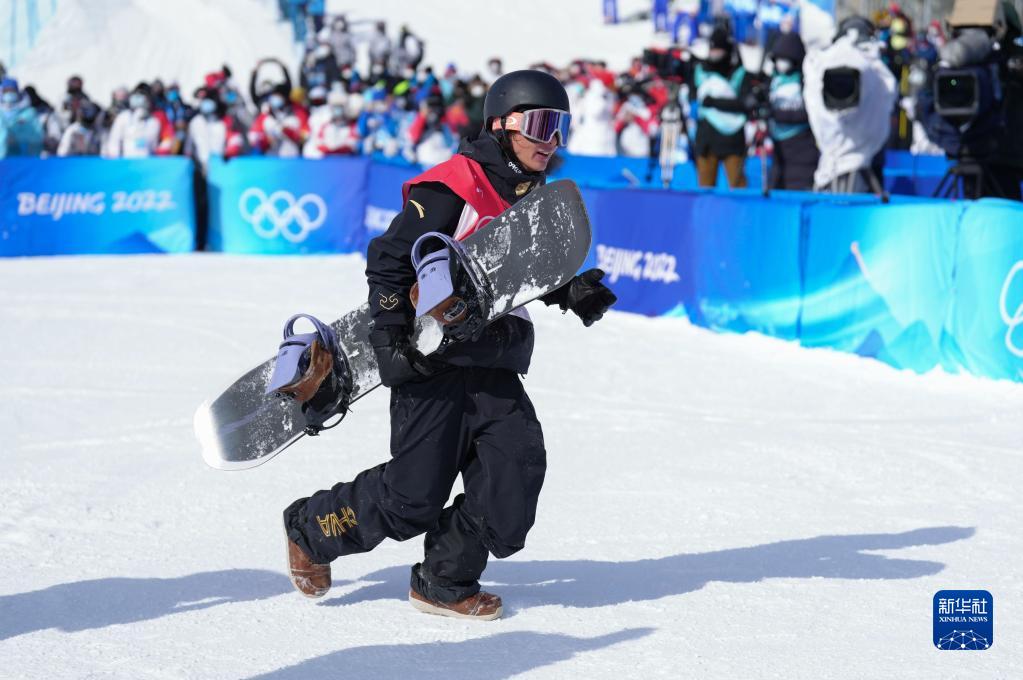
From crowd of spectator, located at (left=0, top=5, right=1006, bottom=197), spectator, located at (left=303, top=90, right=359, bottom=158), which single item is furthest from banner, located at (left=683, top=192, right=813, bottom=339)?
spectator, located at (left=303, top=90, right=359, bottom=158)

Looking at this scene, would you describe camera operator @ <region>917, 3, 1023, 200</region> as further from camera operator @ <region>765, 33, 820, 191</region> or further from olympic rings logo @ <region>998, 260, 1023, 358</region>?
olympic rings logo @ <region>998, 260, 1023, 358</region>

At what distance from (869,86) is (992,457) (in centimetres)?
507

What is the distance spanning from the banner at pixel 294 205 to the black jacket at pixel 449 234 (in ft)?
37.8

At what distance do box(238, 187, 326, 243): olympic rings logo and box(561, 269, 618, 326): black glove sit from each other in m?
11.8

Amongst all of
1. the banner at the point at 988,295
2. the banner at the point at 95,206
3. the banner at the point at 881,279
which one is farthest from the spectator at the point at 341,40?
the banner at the point at 988,295

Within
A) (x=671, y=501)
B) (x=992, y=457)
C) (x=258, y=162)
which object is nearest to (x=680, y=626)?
(x=671, y=501)

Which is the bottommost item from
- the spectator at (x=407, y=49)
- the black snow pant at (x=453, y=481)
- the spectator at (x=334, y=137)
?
the black snow pant at (x=453, y=481)

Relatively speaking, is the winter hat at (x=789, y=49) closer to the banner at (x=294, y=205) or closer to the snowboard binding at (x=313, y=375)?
the banner at (x=294, y=205)

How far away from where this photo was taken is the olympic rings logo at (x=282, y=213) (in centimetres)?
1549

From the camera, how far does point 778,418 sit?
7383 millimetres

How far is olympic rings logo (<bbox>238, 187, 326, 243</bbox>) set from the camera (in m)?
15.5

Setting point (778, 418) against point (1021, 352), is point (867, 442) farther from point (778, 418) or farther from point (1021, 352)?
point (1021, 352)

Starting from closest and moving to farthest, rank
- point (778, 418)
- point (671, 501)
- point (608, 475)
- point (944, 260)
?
point (671, 501) → point (608, 475) → point (778, 418) → point (944, 260)

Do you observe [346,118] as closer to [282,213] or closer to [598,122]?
[282,213]
